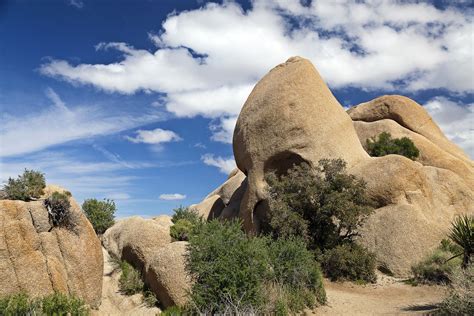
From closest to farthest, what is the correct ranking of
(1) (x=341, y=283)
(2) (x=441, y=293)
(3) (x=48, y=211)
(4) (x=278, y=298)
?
(4) (x=278, y=298), (3) (x=48, y=211), (2) (x=441, y=293), (1) (x=341, y=283)

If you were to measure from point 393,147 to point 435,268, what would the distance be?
16213mm

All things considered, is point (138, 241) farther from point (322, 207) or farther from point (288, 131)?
point (288, 131)

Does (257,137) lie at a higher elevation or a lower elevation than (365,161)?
higher

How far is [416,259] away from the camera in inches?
782

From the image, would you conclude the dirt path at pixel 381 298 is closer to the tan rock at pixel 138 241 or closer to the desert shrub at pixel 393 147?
the tan rock at pixel 138 241

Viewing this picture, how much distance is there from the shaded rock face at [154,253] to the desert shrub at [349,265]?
7.02 metres

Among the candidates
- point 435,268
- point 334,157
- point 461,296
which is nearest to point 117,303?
point 461,296

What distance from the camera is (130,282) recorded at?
17.6 m

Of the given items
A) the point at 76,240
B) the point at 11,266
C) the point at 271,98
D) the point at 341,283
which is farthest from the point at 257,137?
the point at 11,266

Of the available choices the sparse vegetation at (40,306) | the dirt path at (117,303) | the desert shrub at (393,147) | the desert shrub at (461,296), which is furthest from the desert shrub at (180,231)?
the desert shrub at (393,147)

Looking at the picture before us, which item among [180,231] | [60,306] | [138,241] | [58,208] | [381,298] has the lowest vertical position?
[381,298]

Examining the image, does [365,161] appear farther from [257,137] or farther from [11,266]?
[11,266]

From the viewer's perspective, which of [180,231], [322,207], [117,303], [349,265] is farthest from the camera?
[180,231]

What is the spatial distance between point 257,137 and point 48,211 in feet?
43.5
